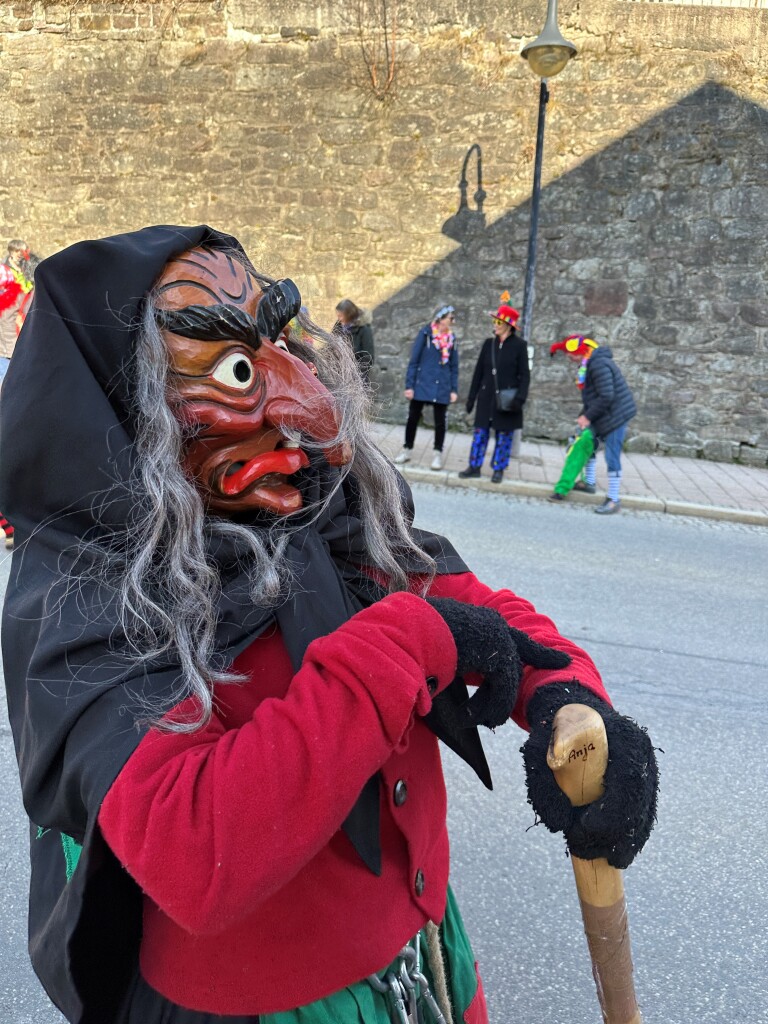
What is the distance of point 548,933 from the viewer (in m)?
2.17

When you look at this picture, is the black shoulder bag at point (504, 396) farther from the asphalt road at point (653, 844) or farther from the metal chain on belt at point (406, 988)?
the metal chain on belt at point (406, 988)

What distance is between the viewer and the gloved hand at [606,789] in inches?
35.3

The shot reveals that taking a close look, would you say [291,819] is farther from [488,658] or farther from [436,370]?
[436,370]

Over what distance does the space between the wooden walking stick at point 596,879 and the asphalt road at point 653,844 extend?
1.06 m

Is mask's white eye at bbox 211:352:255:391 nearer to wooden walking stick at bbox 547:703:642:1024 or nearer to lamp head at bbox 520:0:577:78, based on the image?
wooden walking stick at bbox 547:703:642:1024

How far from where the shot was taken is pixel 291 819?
727 mm

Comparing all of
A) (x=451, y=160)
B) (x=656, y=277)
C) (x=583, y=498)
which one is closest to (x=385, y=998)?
(x=583, y=498)

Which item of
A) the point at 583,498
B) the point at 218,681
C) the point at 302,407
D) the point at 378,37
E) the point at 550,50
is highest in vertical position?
the point at 378,37

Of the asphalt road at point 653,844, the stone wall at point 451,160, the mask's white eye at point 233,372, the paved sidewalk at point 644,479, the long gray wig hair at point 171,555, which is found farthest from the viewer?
the stone wall at point 451,160

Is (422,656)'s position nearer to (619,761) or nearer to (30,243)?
(619,761)

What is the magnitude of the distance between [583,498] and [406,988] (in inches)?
257

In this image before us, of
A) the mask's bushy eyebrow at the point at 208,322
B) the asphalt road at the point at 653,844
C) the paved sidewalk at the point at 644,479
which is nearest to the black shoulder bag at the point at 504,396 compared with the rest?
the paved sidewalk at the point at 644,479

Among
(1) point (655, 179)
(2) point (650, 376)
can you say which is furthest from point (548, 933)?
(1) point (655, 179)

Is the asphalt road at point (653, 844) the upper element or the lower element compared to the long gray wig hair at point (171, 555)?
lower
